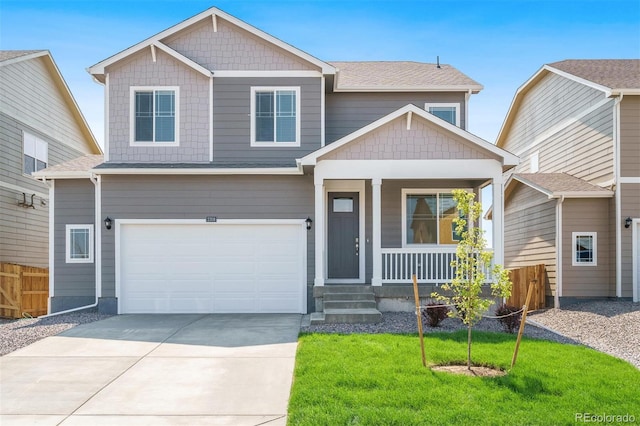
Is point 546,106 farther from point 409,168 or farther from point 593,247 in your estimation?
point 409,168

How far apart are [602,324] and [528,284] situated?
141 inches

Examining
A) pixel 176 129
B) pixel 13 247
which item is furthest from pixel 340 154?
pixel 13 247

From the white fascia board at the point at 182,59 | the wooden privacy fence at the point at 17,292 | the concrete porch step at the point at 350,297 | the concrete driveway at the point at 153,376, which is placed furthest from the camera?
the wooden privacy fence at the point at 17,292

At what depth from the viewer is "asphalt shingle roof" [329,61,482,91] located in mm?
13820

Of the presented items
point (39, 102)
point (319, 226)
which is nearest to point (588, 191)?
point (319, 226)

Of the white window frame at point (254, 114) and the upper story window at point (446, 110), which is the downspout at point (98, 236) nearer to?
the white window frame at point (254, 114)

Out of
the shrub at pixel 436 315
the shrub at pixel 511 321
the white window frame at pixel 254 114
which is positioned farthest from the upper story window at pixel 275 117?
the shrub at pixel 511 321

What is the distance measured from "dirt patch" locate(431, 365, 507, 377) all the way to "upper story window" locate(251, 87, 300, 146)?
719 cm

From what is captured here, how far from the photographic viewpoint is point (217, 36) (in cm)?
1319

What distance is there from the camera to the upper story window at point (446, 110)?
13992mm

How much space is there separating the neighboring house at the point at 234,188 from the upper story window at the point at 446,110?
1.40 metres

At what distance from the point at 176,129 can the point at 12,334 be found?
5.58 metres

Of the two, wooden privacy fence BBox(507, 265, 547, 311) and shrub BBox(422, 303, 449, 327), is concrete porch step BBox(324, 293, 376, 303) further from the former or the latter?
wooden privacy fence BBox(507, 265, 547, 311)

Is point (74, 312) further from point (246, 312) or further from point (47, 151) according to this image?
point (47, 151)
